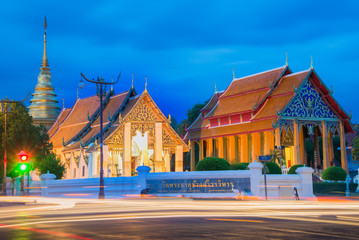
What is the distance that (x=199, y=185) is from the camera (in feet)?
108

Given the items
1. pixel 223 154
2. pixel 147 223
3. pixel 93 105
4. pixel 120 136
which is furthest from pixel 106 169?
pixel 147 223

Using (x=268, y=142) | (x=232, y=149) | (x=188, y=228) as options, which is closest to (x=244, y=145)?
(x=232, y=149)

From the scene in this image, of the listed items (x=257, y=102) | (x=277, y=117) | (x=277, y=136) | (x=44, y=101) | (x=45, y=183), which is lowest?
(x=45, y=183)

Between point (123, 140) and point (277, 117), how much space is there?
40.4 feet

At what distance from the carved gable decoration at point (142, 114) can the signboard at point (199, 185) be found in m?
11.5

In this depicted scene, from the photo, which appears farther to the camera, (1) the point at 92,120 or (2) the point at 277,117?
(1) the point at 92,120

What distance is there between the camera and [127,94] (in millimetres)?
49062

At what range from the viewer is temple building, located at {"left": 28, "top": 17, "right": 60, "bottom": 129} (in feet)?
240

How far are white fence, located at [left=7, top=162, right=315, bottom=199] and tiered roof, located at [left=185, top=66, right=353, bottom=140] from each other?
1563 cm

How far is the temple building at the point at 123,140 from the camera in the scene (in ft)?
148

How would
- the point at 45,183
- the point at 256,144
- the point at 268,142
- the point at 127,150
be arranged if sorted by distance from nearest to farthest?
the point at 45,183, the point at 127,150, the point at 268,142, the point at 256,144

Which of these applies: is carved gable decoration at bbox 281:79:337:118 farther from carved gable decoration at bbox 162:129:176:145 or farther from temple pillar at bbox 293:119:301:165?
carved gable decoration at bbox 162:129:176:145

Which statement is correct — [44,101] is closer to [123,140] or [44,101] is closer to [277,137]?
[123,140]

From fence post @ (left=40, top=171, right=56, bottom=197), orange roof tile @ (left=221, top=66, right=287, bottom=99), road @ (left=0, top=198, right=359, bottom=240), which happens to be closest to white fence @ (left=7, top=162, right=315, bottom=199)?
fence post @ (left=40, top=171, right=56, bottom=197)
